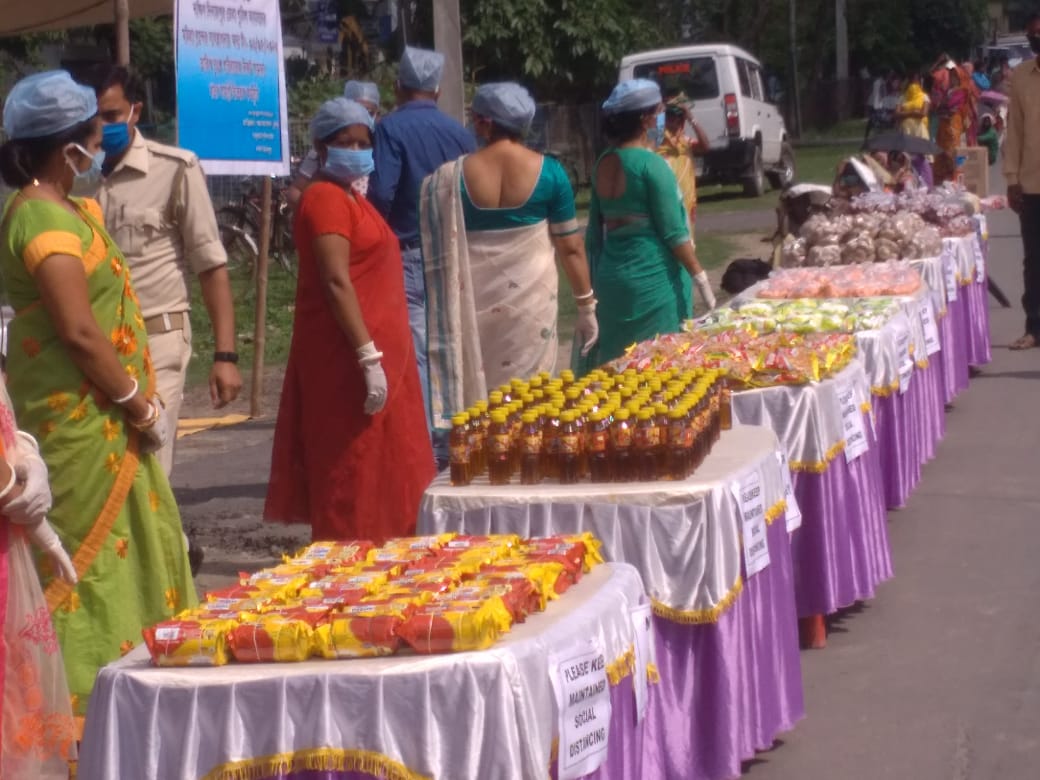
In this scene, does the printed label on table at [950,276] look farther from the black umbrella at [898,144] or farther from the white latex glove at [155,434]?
the white latex glove at [155,434]

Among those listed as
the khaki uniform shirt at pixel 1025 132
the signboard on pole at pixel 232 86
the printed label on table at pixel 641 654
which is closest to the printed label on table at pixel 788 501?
the printed label on table at pixel 641 654

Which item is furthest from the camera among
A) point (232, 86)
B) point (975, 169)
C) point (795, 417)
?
point (975, 169)

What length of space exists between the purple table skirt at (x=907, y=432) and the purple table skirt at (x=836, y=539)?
1028 mm

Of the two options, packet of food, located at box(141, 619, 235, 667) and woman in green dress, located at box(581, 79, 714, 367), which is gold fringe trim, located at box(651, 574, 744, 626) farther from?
woman in green dress, located at box(581, 79, 714, 367)

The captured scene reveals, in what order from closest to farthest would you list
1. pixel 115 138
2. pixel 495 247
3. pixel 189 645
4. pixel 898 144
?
1. pixel 189 645
2. pixel 115 138
3. pixel 495 247
4. pixel 898 144

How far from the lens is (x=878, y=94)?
5056 cm

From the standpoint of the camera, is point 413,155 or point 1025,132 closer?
point 413,155

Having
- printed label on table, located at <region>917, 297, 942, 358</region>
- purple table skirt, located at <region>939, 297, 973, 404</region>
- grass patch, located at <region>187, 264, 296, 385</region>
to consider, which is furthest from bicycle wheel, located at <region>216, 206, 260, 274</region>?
printed label on table, located at <region>917, 297, 942, 358</region>

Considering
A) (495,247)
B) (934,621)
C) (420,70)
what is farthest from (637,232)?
(934,621)

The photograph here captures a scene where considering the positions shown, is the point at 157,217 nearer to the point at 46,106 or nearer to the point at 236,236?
the point at 46,106

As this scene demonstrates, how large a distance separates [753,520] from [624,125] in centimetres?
322

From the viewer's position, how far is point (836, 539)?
609 centimetres

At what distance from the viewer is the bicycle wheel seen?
19.2 meters

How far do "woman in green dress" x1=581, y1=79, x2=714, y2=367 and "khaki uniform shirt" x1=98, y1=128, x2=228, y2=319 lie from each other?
7.60 feet
